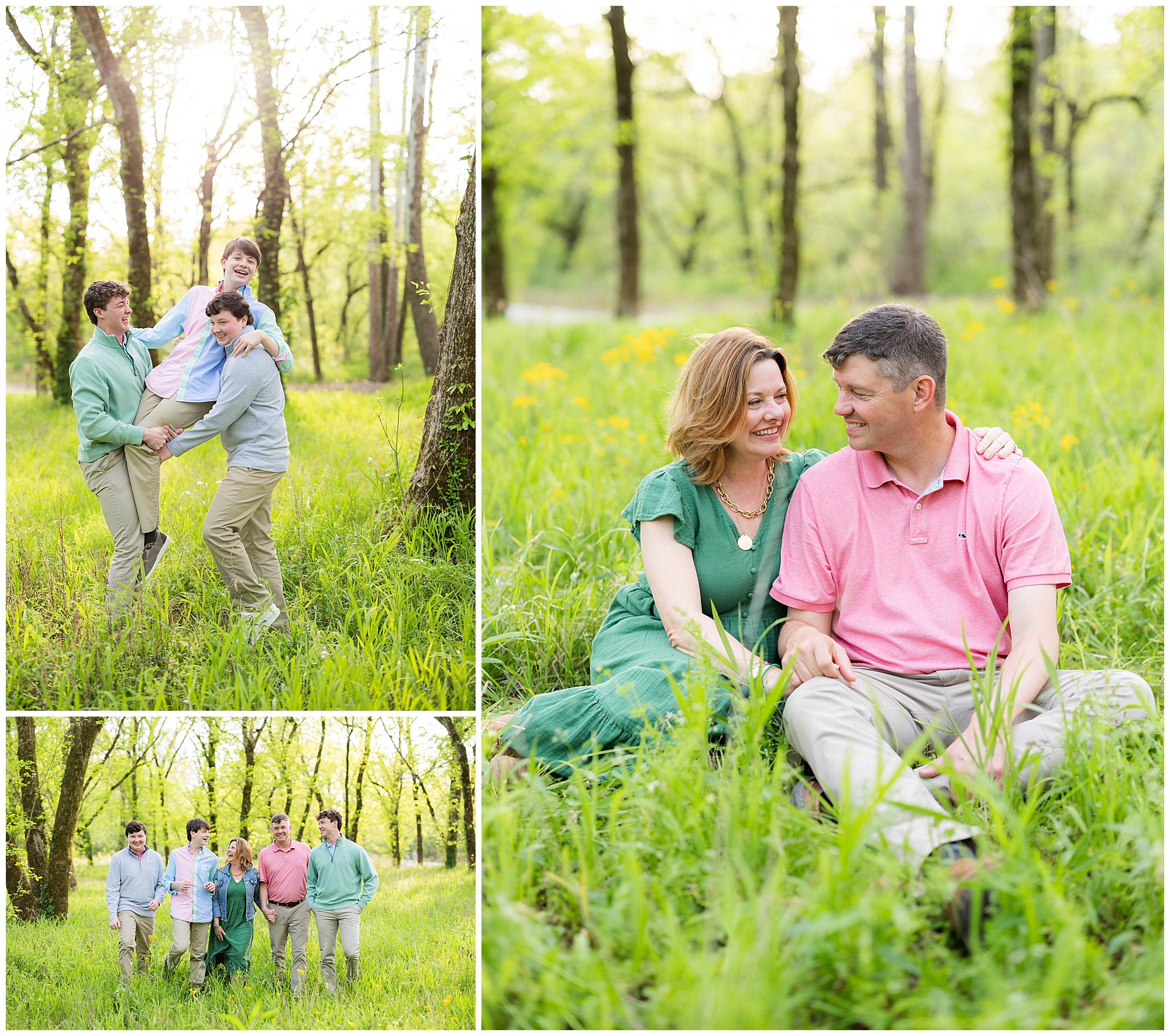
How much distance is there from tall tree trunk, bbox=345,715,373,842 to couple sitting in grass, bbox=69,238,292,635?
0.42 m

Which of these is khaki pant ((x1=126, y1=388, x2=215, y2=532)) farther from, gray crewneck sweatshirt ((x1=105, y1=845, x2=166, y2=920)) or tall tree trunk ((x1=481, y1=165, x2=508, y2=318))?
tall tree trunk ((x1=481, y1=165, x2=508, y2=318))

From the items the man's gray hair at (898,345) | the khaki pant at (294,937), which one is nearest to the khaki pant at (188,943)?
the khaki pant at (294,937)

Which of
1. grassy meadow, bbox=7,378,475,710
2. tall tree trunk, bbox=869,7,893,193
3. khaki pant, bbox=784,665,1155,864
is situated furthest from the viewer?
tall tree trunk, bbox=869,7,893,193

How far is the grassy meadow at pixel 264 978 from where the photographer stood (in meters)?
2.54

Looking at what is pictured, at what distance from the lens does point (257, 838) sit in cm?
282

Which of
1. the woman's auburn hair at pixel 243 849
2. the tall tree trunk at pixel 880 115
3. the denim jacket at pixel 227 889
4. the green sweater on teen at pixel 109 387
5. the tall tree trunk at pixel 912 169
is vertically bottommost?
the denim jacket at pixel 227 889

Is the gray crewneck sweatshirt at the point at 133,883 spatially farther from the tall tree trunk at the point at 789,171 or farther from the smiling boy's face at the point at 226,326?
the tall tree trunk at the point at 789,171

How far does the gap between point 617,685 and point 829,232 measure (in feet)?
83.4

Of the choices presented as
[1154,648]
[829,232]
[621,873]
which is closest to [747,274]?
[829,232]

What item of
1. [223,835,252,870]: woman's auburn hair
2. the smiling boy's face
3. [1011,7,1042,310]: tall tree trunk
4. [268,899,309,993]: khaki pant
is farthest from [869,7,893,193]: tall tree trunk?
[268,899,309,993]: khaki pant

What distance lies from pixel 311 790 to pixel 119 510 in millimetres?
1080

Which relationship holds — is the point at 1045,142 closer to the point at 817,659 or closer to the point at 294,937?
the point at 817,659

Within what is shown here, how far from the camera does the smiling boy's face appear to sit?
2664 millimetres

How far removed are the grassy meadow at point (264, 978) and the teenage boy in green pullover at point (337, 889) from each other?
0.11 ft
